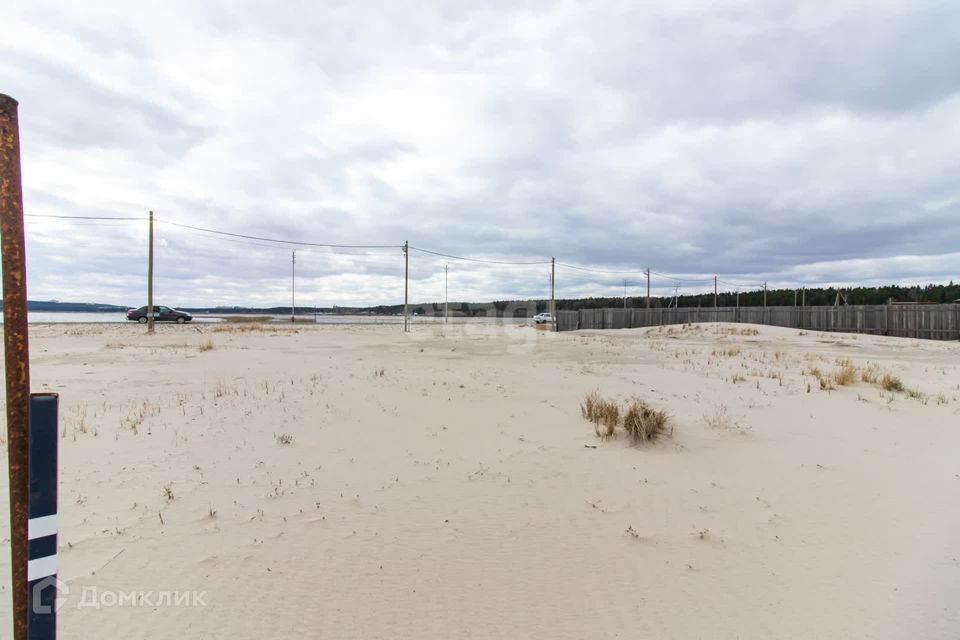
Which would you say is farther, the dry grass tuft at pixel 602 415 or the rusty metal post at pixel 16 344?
the dry grass tuft at pixel 602 415

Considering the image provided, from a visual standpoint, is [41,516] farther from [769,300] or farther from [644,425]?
[769,300]

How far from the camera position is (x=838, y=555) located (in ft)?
11.9

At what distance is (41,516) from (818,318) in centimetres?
4432

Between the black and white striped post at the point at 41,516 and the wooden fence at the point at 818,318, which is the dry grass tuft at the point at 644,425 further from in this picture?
the wooden fence at the point at 818,318

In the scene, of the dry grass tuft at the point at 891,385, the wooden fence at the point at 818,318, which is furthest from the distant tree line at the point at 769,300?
the dry grass tuft at the point at 891,385

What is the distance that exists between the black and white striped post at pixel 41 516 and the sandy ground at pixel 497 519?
127 cm

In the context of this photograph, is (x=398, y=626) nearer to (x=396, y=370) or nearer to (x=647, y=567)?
(x=647, y=567)

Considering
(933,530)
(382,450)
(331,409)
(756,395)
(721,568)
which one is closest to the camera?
(721,568)

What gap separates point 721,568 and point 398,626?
2.38 m

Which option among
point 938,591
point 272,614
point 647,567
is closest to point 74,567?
point 272,614

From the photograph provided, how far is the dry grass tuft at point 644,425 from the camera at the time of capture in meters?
6.25

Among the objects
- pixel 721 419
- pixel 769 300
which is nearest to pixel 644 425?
pixel 721 419

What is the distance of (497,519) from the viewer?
163 inches

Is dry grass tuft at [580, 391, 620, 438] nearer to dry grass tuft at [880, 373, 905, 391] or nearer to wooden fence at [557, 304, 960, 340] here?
dry grass tuft at [880, 373, 905, 391]
